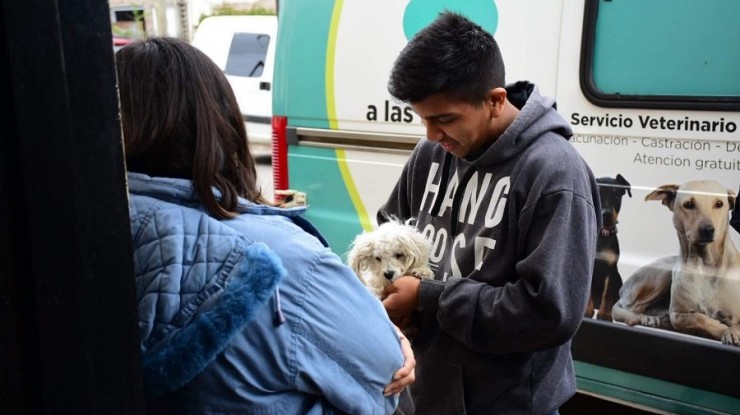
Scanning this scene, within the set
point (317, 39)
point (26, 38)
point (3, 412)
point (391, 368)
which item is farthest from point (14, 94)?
point (317, 39)

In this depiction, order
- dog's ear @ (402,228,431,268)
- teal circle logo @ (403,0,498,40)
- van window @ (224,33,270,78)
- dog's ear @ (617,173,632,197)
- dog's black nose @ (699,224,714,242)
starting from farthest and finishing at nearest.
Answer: van window @ (224,33,270,78) → teal circle logo @ (403,0,498,40) → dog's ear @ (617,173,632,197) → dog's black nose @ (699,224,714,242) → dog's ear @ (402,228,431,268)

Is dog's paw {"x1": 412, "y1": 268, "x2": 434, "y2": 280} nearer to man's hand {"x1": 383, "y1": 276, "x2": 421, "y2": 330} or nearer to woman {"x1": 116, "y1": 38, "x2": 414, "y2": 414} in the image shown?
man's hand {"x1": 383, "y1": 276, "x2": 421, "y2": 330}

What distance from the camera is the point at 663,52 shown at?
8.52 feet

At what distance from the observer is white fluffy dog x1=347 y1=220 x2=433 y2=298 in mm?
2029

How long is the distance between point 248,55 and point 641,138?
9253 millimetres

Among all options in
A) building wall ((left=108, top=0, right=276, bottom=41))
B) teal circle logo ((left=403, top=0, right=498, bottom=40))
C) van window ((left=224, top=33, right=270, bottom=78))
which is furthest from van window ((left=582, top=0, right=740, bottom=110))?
building wall ((left=108, top=0, right=276, bottom=41))

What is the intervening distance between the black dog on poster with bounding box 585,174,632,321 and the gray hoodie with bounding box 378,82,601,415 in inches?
41.5

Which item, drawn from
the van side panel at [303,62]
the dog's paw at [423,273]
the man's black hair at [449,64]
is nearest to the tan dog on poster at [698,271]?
the dog's paw at [423,273]

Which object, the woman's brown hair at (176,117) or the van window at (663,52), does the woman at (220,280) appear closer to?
the woman's brown hair at (176,117)

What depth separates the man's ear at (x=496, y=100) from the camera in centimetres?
172

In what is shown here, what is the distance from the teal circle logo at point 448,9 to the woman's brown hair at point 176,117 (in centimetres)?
200

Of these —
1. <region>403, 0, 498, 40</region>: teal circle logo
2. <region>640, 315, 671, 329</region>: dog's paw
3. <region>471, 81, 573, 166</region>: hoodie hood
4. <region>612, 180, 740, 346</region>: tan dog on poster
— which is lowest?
<region>640, 315, 671, 329</region>: dog's paw

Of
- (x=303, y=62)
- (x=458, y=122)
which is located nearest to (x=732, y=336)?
(x=458, y=122)

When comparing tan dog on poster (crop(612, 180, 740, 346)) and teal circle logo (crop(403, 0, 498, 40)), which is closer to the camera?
tan dog on poster (crop(612, 180, 740, 346))
